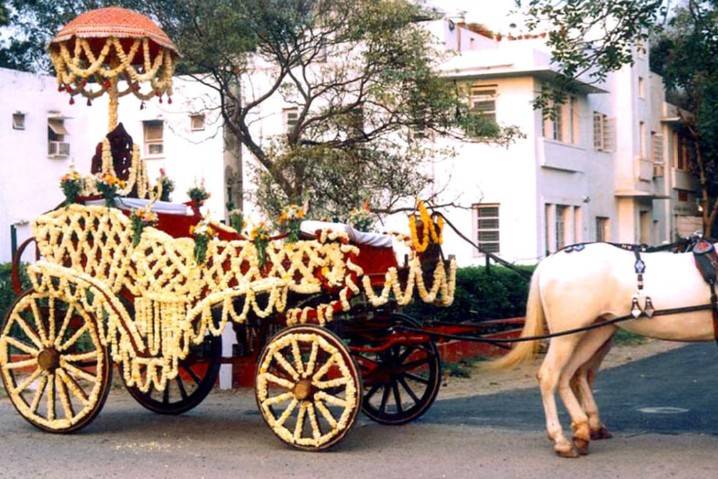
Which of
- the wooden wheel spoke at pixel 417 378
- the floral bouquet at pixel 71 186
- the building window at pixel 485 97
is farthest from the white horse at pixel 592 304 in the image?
the building window at pixel 485 97

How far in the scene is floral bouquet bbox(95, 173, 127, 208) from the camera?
9.82m

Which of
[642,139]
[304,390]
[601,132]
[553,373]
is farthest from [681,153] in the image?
[304,390]

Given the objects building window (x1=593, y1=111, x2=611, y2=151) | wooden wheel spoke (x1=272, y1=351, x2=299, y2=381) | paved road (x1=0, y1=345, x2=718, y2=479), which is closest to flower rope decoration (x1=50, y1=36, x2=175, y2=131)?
paved road (x1=0, y1=345, x2=718, y2=479)

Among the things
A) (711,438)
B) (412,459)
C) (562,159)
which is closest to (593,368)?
(711,438)

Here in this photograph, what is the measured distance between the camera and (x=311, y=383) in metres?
8.98

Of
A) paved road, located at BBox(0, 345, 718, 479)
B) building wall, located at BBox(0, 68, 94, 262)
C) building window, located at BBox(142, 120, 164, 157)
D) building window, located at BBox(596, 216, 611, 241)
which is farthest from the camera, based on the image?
building window, located at BBox(596, 216, 611, 241)

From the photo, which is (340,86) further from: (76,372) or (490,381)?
(76,372)

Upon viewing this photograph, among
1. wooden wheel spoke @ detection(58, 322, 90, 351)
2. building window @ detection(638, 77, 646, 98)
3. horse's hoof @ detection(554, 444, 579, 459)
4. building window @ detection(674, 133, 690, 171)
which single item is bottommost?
horse's hoof @ detection(554, 444, 579, 459)

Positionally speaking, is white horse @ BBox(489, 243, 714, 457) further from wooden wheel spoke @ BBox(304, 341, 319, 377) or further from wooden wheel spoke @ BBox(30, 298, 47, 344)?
wooden wheel spoke @ BBox(30, 298, 47, 344)

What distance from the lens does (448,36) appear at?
30.6 meters

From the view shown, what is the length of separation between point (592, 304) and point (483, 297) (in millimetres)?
8681

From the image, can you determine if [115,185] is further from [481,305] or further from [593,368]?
[481,305]

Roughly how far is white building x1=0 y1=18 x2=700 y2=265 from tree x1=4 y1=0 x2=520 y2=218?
24.9ft

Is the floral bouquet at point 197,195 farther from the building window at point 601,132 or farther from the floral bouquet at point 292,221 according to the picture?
the building window at point 601,132
